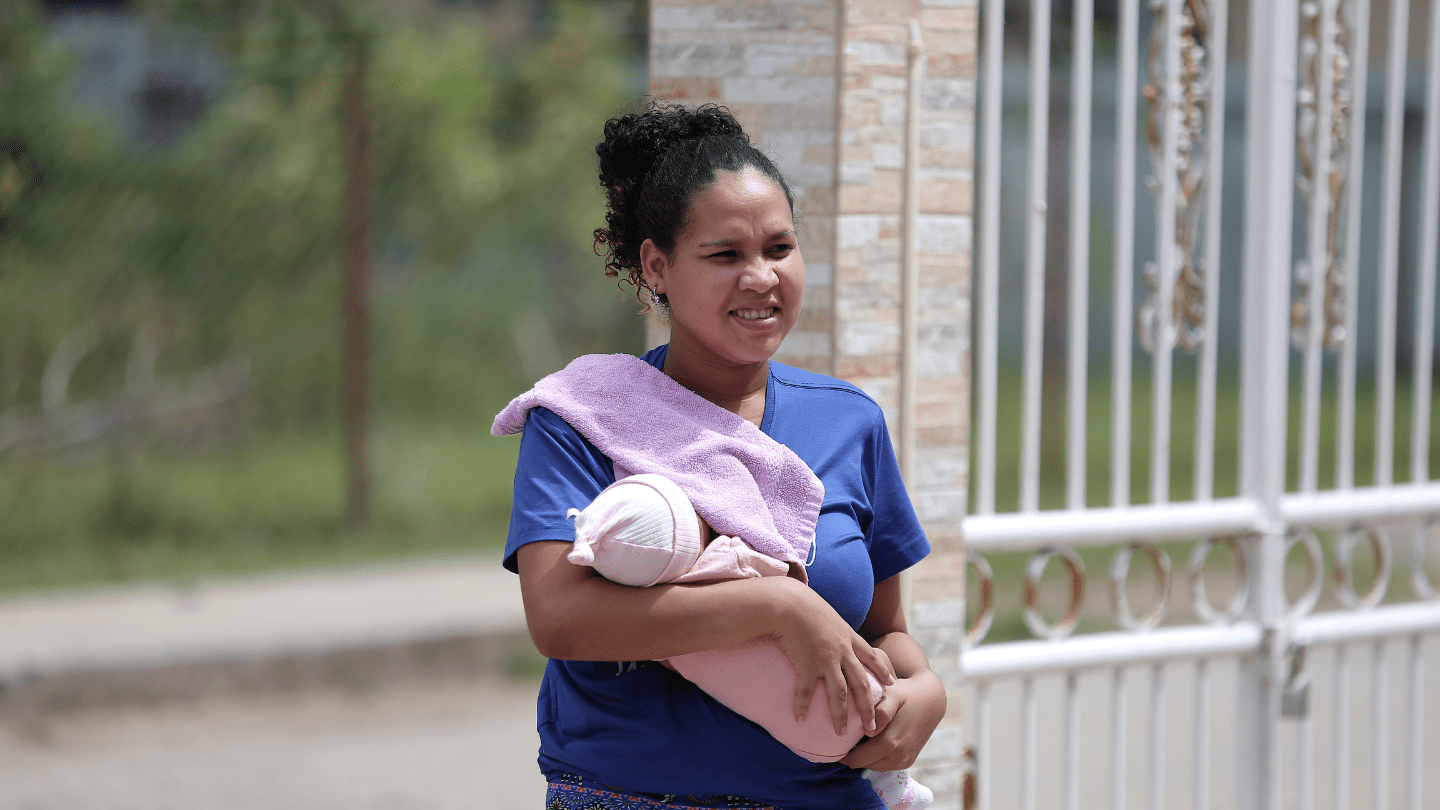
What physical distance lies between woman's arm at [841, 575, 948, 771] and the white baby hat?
34 cm

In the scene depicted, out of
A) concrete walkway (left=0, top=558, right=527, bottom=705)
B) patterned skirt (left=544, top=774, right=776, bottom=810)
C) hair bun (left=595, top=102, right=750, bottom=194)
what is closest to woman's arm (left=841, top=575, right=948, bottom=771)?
patterned skirt (left=544, top=774, right=776, bottom=810)

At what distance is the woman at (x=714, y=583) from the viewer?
152cm

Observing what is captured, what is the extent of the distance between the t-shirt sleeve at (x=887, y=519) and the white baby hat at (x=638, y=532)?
1.18ft

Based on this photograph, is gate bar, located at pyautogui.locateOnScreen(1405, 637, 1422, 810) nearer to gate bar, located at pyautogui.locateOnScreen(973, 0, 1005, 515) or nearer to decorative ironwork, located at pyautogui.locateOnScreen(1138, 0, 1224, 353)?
decorative ironwork, located at pyautogui.locateOnScreen(1138, 0, 1224, 353)

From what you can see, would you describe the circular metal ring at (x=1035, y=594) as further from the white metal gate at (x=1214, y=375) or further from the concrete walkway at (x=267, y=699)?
the concrete walkway at (x=267, y=699)

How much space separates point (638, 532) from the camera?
Result: 145cm

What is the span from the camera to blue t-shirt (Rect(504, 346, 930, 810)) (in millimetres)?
1556

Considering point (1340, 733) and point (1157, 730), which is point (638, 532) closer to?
point (1157, 730)

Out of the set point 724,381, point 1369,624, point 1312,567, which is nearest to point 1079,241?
point 1312,567

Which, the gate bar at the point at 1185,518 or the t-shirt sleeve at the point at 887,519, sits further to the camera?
the gate bar at the point at 1185,518

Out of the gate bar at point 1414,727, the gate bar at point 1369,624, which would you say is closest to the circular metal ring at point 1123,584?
the gate bar at point 1369,624

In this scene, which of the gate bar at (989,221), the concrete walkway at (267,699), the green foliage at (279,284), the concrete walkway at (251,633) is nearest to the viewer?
the gate bar at (989,221)

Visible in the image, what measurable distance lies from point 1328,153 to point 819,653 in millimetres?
2287

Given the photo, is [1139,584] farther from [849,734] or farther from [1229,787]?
[849,734]
